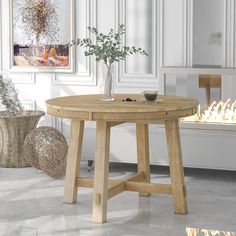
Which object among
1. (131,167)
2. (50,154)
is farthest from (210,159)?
(50,154)

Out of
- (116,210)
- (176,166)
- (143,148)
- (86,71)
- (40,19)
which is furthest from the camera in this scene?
(40,19)

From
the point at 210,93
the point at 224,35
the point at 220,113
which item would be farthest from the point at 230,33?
the point at 220,113

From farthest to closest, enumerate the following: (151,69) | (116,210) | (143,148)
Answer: (151,69)
(143,148)
(116,210)

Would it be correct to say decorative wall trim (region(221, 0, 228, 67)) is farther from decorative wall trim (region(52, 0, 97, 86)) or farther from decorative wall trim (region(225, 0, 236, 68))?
decorative wall trim (region(52, 0, 97, 86))

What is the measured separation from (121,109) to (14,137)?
256 centimetres

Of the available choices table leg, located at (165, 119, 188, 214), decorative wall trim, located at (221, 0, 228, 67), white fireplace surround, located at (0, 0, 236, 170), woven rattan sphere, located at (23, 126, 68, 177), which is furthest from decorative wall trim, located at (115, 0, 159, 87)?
table leg, located at (165, 119, 188, 214)

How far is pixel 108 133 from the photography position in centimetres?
513

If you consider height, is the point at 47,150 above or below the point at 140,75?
below

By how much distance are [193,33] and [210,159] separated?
1230mm

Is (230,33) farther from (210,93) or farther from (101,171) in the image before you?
(101,171)

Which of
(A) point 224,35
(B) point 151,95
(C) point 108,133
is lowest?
(C) point 108,133

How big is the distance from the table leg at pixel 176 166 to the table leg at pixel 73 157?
69cm

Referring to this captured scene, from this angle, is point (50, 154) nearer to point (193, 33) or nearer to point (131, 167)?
point (131, 167)

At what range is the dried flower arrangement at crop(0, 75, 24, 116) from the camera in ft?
23.5
